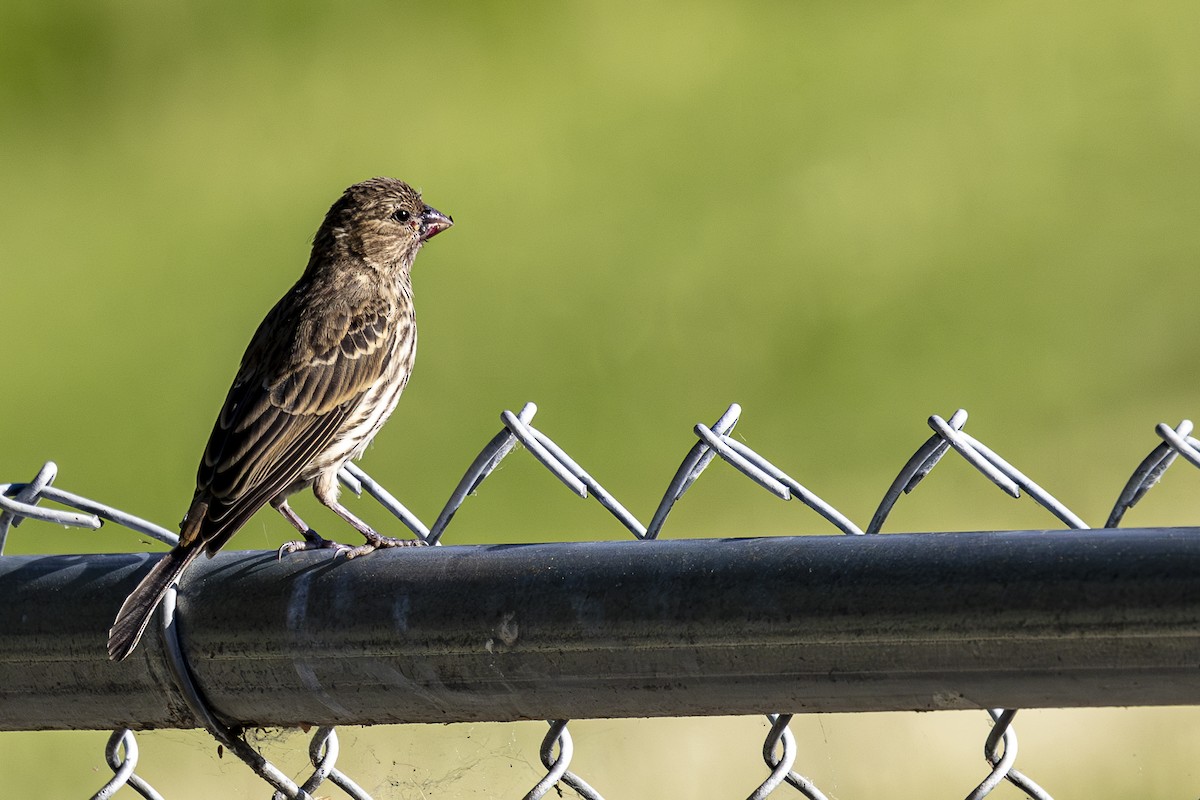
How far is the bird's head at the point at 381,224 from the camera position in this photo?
456cm

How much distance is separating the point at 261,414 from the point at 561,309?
2361 mm

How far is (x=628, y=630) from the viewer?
1922 mm

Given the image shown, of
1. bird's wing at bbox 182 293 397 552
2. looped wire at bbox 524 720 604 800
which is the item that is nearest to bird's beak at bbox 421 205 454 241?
bird's wing at bbox 182 293 397 552

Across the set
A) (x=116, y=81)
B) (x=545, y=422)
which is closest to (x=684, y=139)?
(x=545, y=422)

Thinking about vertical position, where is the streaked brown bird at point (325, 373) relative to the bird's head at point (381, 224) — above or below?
below

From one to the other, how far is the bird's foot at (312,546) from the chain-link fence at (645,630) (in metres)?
0.04

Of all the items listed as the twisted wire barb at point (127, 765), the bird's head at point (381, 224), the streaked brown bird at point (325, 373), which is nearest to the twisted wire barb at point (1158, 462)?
the twisted wire barb at point (127, 765)

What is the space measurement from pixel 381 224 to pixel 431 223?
0.42 feet

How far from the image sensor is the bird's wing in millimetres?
3441

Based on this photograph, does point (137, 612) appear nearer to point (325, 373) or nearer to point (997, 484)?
point (997, 484)

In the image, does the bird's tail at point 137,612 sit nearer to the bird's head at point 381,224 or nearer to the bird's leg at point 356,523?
the bird's leg at point 356,523

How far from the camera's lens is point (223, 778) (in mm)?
4129

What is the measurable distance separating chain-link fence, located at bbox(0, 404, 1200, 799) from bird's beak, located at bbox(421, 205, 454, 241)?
229cm

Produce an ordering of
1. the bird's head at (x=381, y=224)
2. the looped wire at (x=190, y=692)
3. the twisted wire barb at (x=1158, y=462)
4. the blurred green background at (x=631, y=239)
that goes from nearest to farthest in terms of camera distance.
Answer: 1. the twisted wire barb at (x=1158, y=462)
2. the looped wire at (x=190, y=692)
3. the bird's head at (x=381, y=224)
4. the blurred green background at (x=631, y=239)
